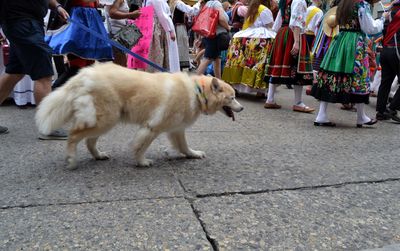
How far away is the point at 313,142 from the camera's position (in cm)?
471

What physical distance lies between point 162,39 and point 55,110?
387 cm

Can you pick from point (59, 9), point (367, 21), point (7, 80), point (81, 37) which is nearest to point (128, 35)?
point (81, 37)

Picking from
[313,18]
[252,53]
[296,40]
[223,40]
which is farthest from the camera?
[313,18]

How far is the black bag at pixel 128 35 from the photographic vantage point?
607 cm

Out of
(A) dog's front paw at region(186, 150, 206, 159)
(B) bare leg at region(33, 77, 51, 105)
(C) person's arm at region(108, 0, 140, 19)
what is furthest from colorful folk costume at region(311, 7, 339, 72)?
(B) bare leg at region(33, 77, 51, 105)

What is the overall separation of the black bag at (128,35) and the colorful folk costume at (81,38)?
607mm

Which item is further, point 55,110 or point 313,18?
point 313,18

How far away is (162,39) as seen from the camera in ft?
22.4

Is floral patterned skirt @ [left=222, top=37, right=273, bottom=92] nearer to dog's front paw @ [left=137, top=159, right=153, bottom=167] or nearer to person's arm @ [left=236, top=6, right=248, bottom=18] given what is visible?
person's arm @ [left=236, top=6, right=248, bottom=18]

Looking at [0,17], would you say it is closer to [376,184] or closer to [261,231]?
[261,231]

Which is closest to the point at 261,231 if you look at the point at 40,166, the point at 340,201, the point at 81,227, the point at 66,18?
the point at 340,201

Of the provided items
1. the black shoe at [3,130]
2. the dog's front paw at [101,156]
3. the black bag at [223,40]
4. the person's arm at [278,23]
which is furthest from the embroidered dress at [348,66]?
the black shoe at [3,130]

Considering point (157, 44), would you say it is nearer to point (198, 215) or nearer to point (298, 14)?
point (298, 14)

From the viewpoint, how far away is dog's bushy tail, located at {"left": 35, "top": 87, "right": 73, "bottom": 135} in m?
3.25
